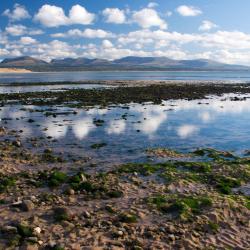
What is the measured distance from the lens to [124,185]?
2030 centimetres

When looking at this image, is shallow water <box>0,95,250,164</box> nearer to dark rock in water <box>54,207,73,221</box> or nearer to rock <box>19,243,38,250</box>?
dark rock in water <box>54,207,73,221</box>

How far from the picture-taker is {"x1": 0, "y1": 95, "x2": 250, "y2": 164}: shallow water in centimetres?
3000

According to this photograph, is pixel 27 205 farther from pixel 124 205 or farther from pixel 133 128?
pixel 133 128

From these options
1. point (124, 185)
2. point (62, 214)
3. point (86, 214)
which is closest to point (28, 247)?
point (62, 214)

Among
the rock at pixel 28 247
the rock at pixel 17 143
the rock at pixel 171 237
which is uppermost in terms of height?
the rock at pixel 17 143

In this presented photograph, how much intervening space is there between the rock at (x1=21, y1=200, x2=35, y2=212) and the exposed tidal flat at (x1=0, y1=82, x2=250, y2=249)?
0.05 metres

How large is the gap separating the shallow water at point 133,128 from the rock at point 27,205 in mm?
8879

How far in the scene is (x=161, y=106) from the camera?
2244 inches

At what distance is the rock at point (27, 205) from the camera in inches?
662

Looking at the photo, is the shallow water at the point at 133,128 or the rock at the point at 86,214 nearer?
the rock at the point at 86,214

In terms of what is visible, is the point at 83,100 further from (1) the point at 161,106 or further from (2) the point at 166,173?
(2) the point at 166,173

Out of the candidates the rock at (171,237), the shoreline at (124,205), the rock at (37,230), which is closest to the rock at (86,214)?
the shoreline at (124,205)

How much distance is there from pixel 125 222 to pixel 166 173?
7.04 m

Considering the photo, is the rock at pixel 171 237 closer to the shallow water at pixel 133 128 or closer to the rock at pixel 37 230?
the rock at pixel 37 230
